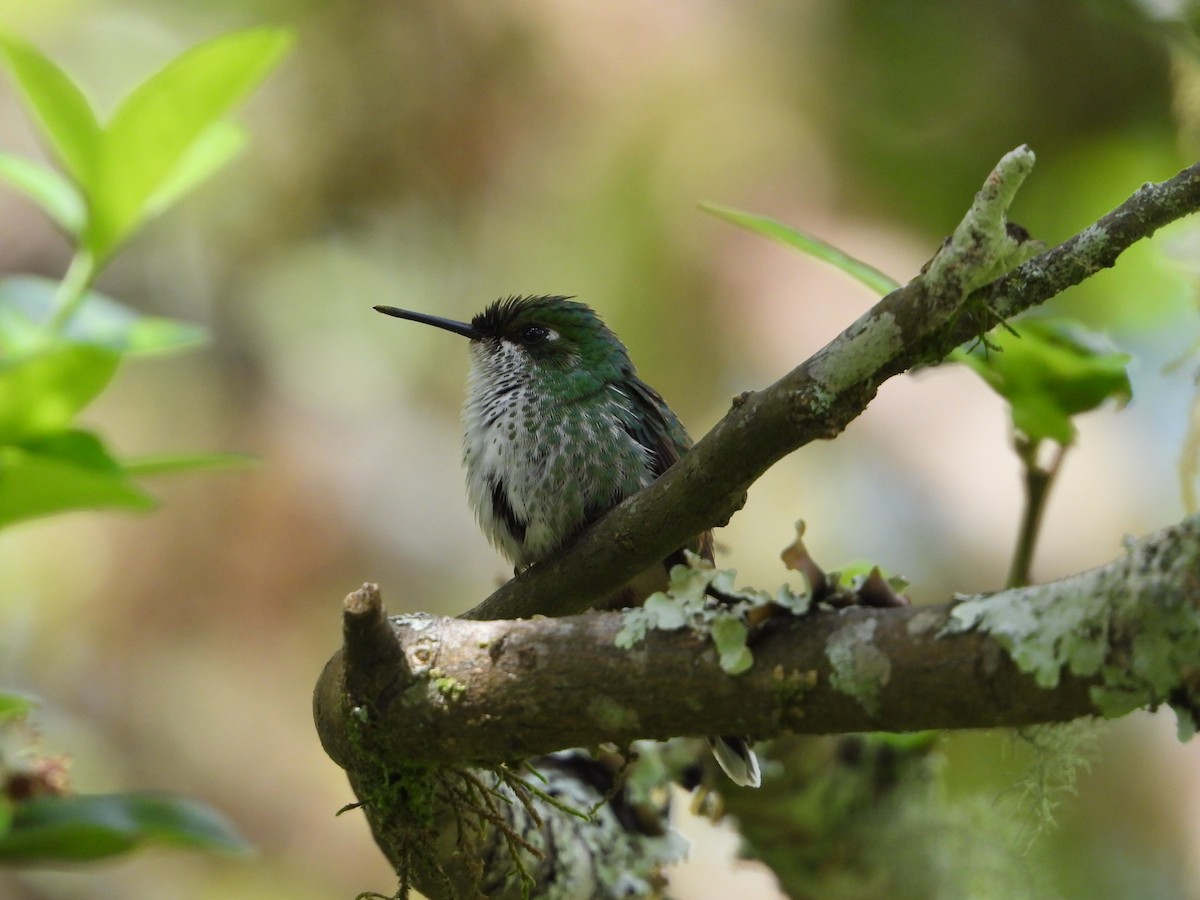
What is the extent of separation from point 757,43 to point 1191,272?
3.81m

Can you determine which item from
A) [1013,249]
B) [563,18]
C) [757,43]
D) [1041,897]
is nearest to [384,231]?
[563,18]

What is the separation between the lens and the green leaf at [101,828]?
2.22m

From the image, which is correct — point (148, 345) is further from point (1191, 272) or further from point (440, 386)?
point (440, 386)

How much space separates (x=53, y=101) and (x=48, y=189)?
1.21ft

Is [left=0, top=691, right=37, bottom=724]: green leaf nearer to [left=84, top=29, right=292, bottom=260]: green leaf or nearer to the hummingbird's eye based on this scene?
[left=84, top=29, right=292, bottom=260]: green leaf

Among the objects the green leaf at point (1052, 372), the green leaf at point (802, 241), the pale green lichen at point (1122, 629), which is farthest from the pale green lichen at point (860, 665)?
the green leaf at point (1052, 372)

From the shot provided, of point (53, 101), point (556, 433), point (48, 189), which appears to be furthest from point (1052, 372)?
point (48, 189)

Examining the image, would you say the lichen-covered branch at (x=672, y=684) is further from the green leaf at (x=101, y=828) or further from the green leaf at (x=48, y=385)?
the green leaf at (x=48, y=385)

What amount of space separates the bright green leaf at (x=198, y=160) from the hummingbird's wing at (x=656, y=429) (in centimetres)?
104

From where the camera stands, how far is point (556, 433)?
2680 mm

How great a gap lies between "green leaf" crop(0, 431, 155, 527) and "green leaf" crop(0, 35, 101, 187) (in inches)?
22.3

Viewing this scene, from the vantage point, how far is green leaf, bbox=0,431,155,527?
194 centimetres

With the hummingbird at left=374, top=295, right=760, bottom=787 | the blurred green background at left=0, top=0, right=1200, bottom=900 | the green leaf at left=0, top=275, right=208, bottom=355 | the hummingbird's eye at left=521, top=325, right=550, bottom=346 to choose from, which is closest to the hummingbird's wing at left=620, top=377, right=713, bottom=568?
the hummingbird at left=374, top=295, right=760, bottom=787

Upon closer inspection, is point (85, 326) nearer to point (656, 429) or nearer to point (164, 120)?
point (164, 120)
